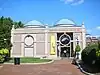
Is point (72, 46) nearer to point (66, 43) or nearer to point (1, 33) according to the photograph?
point (66, 43)

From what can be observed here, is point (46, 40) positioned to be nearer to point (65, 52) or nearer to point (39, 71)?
point (65, 52)

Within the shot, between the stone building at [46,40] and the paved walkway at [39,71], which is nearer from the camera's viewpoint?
the paved walkway at [39,71]

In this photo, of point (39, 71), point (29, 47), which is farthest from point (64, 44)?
point (39, 71)

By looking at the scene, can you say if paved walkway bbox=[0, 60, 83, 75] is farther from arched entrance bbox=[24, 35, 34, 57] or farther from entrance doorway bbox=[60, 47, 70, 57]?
entrance doorway bbox=[60, 47, 70, 57]

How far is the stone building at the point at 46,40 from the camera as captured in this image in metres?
61.0

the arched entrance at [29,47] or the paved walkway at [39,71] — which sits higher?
the arched entrance at [29,47]

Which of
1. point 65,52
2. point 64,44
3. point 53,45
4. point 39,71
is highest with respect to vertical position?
point 64,44

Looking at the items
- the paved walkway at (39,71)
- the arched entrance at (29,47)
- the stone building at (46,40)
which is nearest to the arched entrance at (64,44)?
the stone building at (46,40)

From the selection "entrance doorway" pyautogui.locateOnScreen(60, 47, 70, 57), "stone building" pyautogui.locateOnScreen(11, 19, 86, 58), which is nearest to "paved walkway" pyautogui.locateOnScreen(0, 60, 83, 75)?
"stone building" pyautogui.locateOnScreen(11, 19, 86, 58)

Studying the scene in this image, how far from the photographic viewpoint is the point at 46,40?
200 ft

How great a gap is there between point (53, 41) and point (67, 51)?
5.22 meters

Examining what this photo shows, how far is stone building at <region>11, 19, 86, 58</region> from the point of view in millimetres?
61031

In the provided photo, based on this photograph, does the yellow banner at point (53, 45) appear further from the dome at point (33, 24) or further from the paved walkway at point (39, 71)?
the paved walkway at point (39, 71)

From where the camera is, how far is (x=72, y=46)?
62969 millimetres
